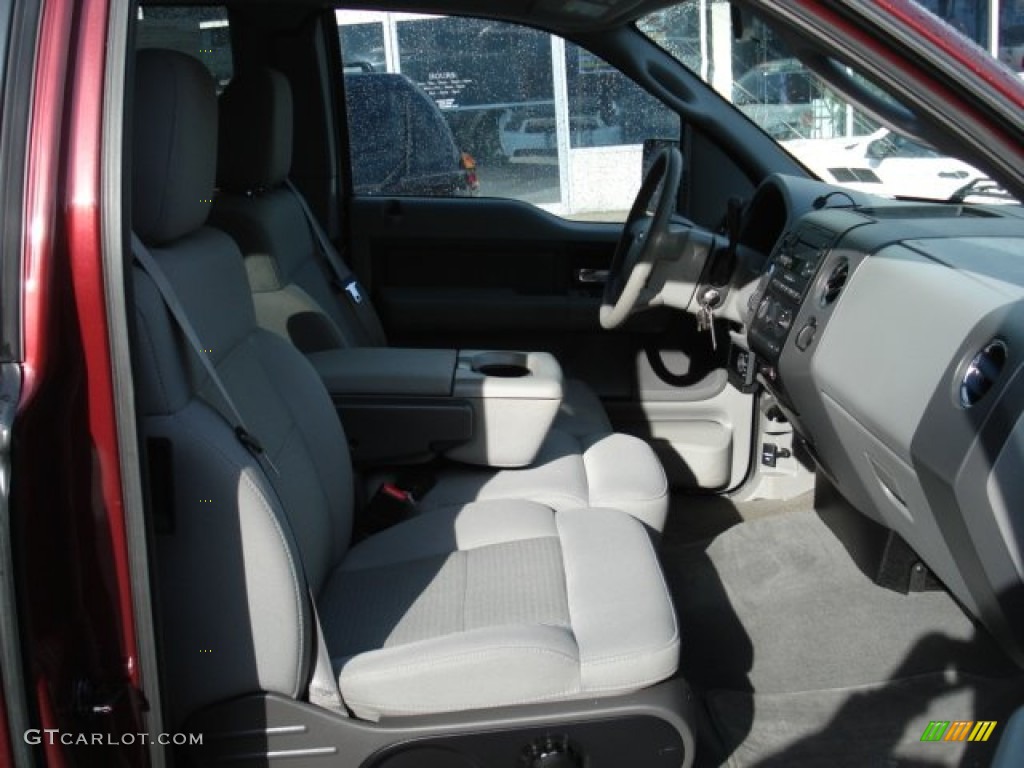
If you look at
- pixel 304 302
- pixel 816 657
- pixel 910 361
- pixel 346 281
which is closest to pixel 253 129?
pixel 304 302

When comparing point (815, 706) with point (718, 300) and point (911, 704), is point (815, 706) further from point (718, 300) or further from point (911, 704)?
point (718, 300)

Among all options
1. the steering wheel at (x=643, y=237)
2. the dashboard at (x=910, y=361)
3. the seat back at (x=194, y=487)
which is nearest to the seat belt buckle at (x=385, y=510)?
the seat back at (x=194, y=487)

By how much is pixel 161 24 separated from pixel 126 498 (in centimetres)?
173

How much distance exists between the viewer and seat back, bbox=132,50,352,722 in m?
1.38

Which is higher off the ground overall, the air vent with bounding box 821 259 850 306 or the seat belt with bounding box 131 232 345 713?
the air vent with bounding box 821 259 850 306

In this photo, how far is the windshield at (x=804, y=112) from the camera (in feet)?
7.41

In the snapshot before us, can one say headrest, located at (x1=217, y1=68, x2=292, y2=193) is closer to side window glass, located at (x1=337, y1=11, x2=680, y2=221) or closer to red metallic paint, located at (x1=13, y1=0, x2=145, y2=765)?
side window glass, located at (x1=337, y1=11, x2=680, y2=221)

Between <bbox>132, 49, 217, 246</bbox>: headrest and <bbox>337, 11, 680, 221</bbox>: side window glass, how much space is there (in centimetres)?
156

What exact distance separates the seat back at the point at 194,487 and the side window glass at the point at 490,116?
62.5 inches

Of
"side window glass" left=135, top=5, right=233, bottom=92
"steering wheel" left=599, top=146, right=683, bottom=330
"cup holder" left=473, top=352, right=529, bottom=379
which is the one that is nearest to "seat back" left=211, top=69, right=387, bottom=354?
"side window glass" left=135, top=5, right=233, bottom=92

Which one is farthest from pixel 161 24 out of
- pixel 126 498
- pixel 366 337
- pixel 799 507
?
pixel 799 507

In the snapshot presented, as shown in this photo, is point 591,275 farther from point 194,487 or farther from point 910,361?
point 194,487

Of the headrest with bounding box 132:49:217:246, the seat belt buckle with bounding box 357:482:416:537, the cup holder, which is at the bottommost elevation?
the seat belt buckle with bounding box 357:482:416:537

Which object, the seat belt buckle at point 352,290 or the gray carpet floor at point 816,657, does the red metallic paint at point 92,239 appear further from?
the seat belt buckle at point 352,290
